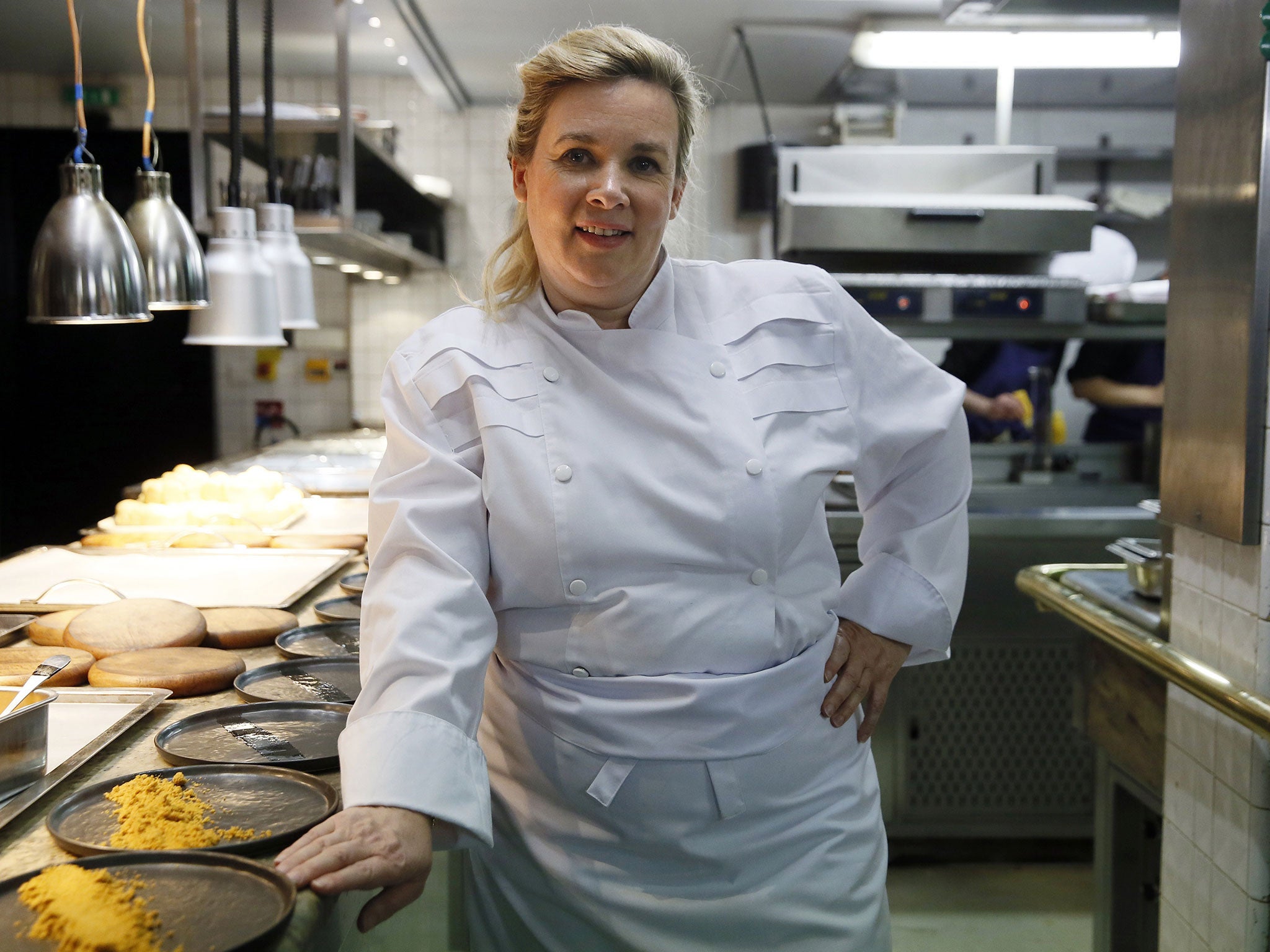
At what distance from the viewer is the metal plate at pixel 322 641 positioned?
65.1 inches

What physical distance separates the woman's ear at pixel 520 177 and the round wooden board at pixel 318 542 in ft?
4.34

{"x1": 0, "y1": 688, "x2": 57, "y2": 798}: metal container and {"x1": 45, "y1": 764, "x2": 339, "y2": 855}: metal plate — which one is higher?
{"x1": 0, "y1": 688, "x2": 57, "y2": 798}: metal container

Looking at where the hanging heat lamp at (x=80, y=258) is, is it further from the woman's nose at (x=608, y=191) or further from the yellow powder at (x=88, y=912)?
the yellow powder at (x=88, y=912)

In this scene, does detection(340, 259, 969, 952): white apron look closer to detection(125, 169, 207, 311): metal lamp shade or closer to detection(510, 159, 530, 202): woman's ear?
detection(510, 159, 530, 202): woman's ear

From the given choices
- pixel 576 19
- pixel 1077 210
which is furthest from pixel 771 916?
pixel 576 19

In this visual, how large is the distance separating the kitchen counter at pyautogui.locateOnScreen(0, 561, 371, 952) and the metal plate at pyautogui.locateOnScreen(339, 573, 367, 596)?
0.52 meters

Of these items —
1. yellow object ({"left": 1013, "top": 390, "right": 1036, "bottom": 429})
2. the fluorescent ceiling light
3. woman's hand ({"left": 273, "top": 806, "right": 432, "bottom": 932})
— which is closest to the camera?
woman's hand ({"left": 273, "top": 806, "right": 432, "bottom": 932})

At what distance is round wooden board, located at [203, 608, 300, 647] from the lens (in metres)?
1.74

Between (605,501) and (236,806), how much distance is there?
51 centimetres

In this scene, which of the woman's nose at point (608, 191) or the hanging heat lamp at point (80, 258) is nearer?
the woman's nose at point (608, 191)

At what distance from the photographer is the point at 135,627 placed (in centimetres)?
169

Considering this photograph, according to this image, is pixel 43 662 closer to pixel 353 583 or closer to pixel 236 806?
pixel 236 806

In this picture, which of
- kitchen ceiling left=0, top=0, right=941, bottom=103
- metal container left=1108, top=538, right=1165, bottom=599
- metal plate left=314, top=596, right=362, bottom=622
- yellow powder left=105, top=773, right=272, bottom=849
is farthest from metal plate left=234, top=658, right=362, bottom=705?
kitchen ceiling left=0, top=0, right=941, bottom=103

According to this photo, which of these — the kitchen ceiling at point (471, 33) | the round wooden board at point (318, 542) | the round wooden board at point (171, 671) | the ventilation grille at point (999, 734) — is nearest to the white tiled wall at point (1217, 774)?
the ventilation grille at point (999, 734)
